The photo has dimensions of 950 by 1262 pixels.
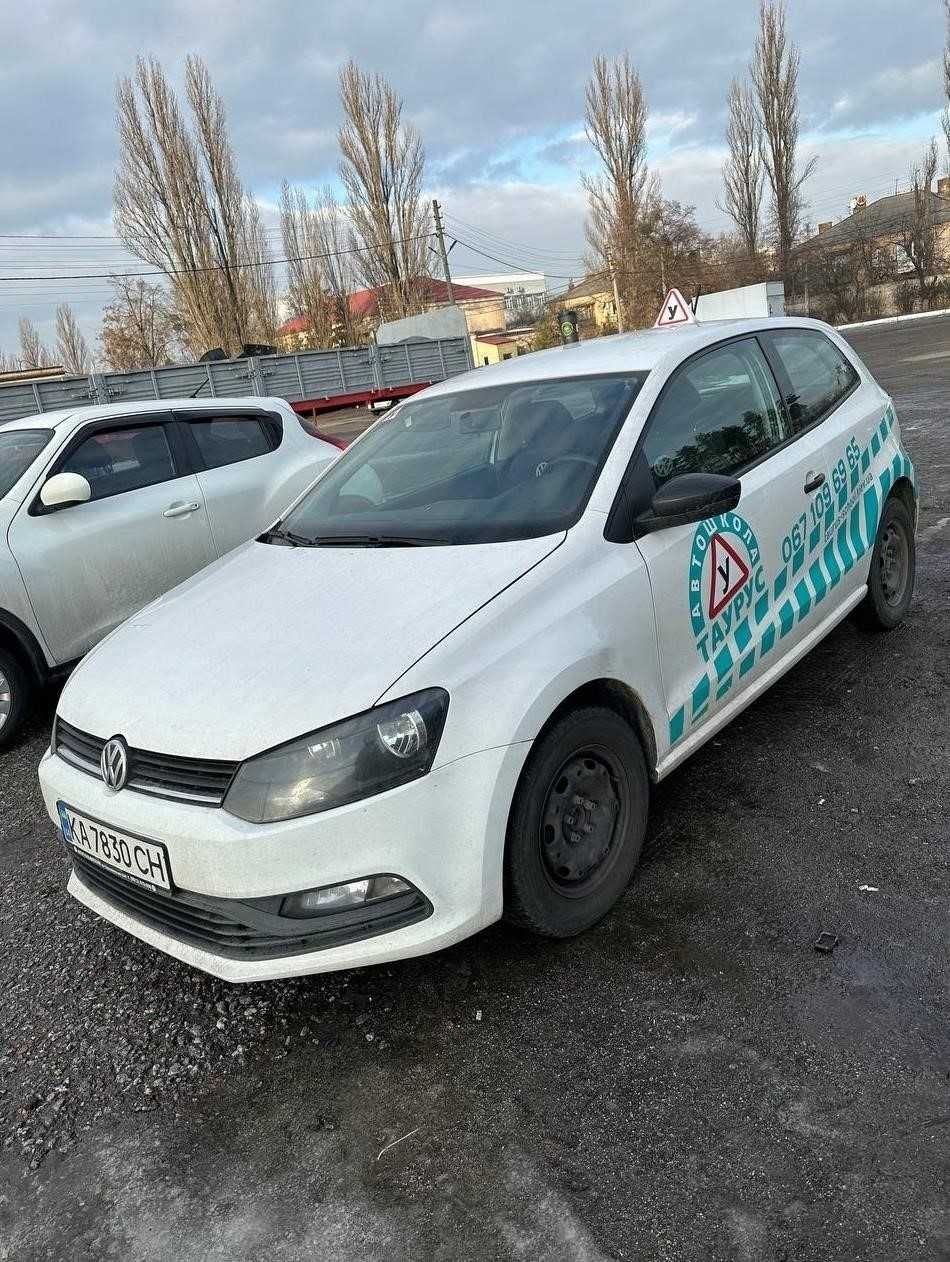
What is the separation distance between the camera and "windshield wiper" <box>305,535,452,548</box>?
9.95 ft

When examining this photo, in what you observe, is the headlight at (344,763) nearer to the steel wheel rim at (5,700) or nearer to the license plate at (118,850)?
the license plate at (118,850)

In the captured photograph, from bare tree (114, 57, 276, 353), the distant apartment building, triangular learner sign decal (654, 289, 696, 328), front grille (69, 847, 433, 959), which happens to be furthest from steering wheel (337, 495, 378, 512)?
the distant apartment building

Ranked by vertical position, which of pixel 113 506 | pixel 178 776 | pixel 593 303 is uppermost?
pixel 593 303

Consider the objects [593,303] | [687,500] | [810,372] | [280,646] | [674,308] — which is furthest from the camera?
[593,303]

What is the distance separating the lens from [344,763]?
223 cm

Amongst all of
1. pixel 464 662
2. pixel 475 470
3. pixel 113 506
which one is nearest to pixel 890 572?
pixel 475 470

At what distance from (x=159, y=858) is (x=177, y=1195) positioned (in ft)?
2.44

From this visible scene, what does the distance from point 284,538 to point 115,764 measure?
51.6 inches

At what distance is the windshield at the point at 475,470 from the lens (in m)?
3.02

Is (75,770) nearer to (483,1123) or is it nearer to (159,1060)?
(159,1060)

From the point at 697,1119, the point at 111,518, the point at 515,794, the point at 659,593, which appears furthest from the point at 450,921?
the point at 111,518

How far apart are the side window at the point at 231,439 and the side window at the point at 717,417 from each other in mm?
3453

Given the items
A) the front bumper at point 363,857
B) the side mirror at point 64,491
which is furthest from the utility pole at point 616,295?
the front bumper at point 363,857

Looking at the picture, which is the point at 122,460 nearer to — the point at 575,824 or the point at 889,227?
the point at 575,824
